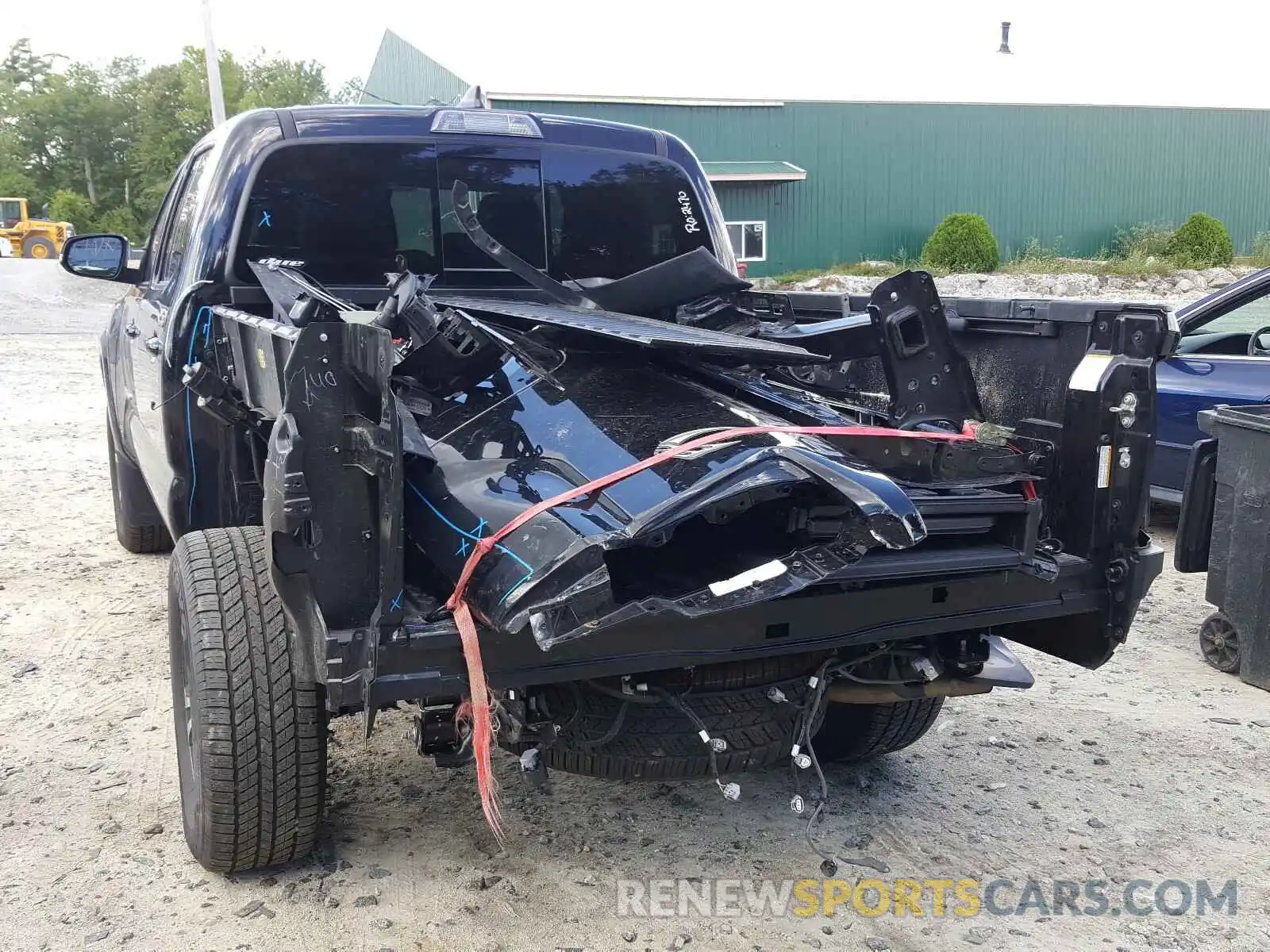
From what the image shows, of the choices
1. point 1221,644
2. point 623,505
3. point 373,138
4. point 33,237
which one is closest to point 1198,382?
point 1221,644

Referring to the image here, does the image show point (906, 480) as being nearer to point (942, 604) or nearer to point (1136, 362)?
point (942, 604)

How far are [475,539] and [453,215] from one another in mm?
2089

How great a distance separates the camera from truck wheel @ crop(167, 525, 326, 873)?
2.76 m

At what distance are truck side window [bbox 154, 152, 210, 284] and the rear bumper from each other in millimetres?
2390

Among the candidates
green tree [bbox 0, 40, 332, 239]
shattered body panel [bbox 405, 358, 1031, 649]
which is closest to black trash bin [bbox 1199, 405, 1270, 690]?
shattered body panel [bbox 405, 358, 1031, 649]

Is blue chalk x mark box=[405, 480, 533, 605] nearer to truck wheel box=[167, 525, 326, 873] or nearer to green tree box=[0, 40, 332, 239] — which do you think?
truck wheel box=[167, 525, 326, 873]

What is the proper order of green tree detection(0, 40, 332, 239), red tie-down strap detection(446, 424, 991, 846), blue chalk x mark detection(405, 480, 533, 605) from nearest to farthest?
blue chalk x mark detection(405, 480, 533, 605)
red tie-down strap detection(446, 424, 991, 846)
green tree detection(0, 40, 332, 239)

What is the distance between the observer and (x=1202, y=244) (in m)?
24.3

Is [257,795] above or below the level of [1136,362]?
below

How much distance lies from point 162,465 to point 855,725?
2.56 metres

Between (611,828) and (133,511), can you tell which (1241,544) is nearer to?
(611,828)

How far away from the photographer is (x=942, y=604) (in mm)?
2863

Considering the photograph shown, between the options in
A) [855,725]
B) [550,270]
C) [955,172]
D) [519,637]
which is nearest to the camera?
[519,637]

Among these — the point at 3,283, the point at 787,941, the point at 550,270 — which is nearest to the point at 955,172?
the point at 3,283
